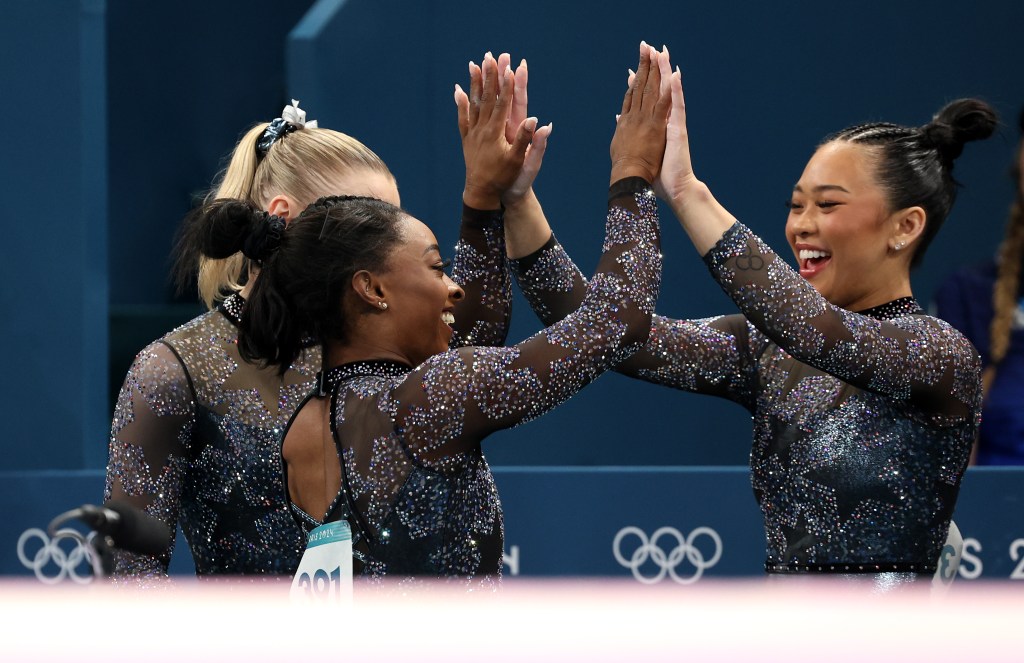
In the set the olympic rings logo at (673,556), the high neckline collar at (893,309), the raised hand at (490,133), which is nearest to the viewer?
the raised hand at (490,133)

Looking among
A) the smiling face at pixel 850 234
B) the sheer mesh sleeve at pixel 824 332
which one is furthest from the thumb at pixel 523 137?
the smiling face at pixel 850 234

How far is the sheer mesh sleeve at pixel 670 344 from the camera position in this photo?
2.25 meters

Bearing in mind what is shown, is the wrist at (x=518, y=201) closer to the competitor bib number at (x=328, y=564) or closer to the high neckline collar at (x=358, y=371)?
the high neckline collar at (x=358, y=371)

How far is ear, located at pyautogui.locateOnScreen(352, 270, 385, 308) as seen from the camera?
75.2 inches

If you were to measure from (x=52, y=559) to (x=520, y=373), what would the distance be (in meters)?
1.88

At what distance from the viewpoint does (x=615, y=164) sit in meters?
1.98

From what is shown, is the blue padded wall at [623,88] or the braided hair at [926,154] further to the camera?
the blue padded wall at [623,88]

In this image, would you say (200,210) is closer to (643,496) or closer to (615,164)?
(615,164)

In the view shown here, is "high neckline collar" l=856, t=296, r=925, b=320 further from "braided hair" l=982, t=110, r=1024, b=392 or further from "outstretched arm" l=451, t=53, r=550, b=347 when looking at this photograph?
"braided hair" l=982, t=110, r=1024, b=392

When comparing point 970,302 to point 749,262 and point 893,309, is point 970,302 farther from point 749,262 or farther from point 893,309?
point 749,262

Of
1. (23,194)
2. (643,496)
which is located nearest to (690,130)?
(643,496)

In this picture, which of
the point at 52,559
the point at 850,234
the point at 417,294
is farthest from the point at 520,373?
the point at 52,559

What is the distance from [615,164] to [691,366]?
0.45 metres

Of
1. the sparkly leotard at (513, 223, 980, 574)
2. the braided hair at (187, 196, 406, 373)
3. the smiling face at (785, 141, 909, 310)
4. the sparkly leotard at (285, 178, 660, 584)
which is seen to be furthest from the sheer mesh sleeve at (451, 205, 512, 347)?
the smiling face at (785, 141, 909, 310)
